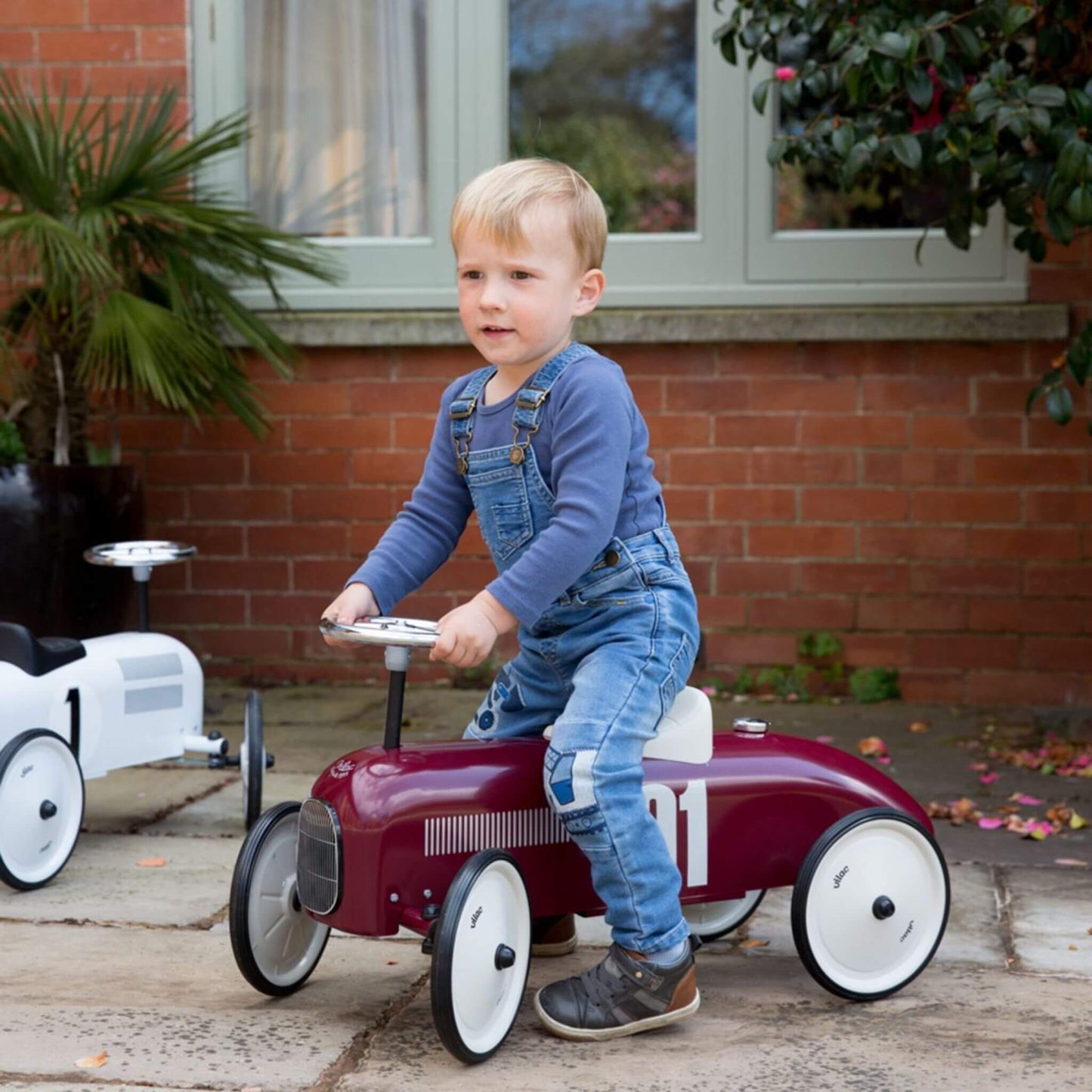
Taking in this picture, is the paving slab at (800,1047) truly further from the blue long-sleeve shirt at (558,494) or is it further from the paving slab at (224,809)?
the paving slab at (224,809)

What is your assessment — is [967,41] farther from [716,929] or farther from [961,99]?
[716,929]

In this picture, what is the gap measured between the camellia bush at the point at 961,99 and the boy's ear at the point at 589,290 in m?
1.49

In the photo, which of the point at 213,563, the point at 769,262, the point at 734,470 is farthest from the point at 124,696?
the point at 769,262

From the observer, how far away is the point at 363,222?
5512mm

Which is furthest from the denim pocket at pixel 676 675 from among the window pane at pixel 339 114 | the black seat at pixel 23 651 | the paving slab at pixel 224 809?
the window pane at pixel 339 114

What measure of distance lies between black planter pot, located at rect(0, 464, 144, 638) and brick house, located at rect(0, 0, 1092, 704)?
0.85 m

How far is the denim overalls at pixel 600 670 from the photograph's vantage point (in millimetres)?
2363

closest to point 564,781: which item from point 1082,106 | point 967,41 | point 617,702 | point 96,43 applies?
point 617,702

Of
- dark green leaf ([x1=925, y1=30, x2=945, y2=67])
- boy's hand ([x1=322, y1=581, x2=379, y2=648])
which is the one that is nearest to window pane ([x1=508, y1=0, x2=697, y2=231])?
dark green leaf ([x1=925, y1=30, x2=945, y2=67])

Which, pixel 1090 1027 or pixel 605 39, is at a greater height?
pixel 605 39

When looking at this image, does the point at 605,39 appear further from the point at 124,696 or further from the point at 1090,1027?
the point at 1090,1027

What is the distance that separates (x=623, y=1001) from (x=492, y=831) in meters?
0.32

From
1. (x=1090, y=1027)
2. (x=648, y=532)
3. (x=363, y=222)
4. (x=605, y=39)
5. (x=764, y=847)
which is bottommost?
(x=1090, y=1027)

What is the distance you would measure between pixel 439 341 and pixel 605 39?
118 centimetres
